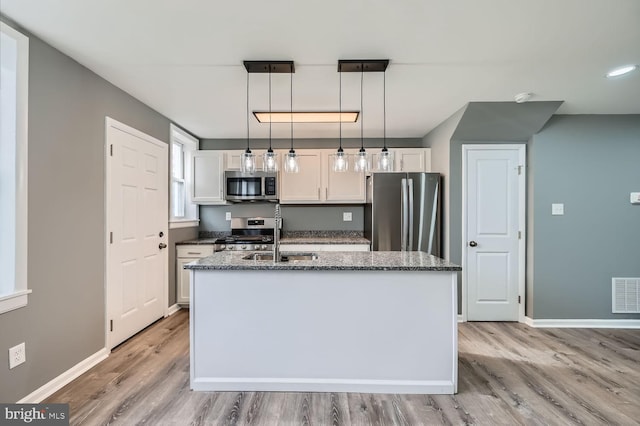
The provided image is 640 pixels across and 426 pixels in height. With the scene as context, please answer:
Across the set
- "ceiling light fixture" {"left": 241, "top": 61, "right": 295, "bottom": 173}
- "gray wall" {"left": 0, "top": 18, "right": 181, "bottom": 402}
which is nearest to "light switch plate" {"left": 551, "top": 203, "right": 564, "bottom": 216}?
"ceiling light fixture" {"left": 241, "top": 61, "right": 295, "bottom": 173}

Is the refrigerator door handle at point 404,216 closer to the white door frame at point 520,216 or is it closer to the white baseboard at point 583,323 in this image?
the white door frame at point 520,216

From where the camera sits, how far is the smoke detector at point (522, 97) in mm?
2893

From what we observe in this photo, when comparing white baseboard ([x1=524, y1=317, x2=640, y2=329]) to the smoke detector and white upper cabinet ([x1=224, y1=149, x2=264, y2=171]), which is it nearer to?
the smoke detector

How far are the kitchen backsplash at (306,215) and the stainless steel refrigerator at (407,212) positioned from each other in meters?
0.91

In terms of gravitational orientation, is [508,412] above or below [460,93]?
→ below

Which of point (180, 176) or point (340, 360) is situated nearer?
point (340, 360)

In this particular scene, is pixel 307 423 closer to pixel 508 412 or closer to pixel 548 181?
pixel 508 412

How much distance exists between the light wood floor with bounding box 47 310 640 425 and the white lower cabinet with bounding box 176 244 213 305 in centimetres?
109

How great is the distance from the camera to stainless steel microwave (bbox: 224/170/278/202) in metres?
4.23

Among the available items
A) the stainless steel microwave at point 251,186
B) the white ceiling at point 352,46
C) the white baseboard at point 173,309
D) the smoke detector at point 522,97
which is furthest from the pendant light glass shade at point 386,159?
the white baseboard at point 173,309

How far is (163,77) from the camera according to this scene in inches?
101

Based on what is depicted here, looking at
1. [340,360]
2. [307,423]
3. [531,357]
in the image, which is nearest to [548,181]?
[531,357]

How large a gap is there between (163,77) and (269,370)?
247cm

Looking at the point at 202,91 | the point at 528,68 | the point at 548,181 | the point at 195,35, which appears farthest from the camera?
the point at 548,181
